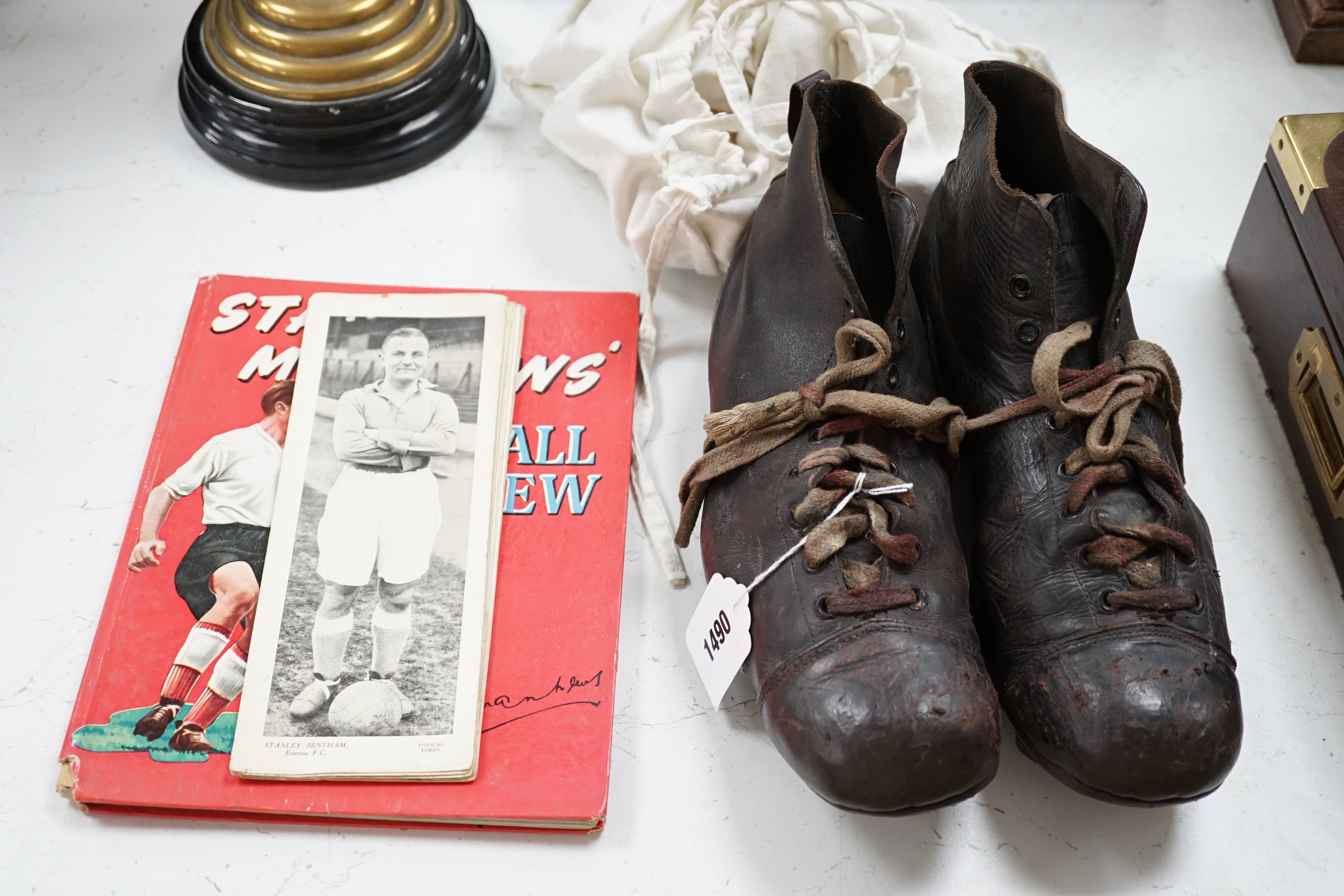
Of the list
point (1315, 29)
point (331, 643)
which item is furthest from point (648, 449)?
point (1315, 29)

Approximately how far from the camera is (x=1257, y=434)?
0.97 metres

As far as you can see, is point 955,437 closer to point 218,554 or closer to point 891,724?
point 891,724

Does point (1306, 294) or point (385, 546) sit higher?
point (1306, 294)

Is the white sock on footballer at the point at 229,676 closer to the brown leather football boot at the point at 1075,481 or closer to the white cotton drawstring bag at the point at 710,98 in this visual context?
the white cotton drawstring bag at the point at 710,98

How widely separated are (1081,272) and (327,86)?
0.71m

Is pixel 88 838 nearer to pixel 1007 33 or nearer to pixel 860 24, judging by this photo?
pixel 860 24

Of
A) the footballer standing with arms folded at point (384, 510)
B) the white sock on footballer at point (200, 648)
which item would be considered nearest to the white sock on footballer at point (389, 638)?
the footballer standing with arms folded at point (384, 510)

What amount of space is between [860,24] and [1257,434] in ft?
1.67

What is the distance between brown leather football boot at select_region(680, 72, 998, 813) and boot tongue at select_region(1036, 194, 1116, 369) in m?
0.11

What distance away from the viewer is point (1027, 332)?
0.80 m

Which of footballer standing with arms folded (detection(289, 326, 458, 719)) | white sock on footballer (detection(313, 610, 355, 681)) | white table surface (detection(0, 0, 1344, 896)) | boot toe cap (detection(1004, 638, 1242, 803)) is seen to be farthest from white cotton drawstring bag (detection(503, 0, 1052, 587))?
boot toe cap (detection(1004, 638, 1242, 803))

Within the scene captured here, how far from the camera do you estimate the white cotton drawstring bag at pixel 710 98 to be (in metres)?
1.00

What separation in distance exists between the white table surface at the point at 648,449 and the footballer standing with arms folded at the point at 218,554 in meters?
0.05
